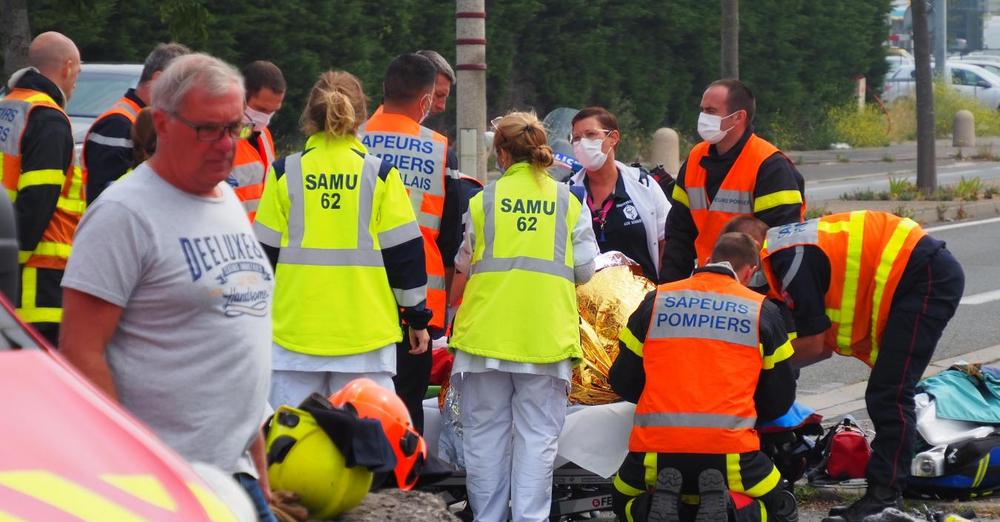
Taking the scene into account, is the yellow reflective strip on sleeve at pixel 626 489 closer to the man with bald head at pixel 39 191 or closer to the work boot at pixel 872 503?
the work boot at pixel 872 503

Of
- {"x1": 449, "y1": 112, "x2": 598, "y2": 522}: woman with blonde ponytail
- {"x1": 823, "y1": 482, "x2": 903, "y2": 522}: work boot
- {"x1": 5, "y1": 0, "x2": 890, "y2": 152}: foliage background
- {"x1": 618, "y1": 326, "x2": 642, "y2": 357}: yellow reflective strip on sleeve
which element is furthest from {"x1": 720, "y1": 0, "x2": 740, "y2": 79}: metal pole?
{"x1": 618, "y1": 326, "x2": 642, "y2": 357}: yellow reflective strip on sleeve

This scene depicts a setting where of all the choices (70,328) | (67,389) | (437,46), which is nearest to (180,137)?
(70,328)

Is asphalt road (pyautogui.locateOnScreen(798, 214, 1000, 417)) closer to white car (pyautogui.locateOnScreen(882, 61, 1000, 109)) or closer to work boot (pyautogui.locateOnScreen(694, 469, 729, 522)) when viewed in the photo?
work boot (pyautogui.locateOnScreen(694, 469, 729, 522))

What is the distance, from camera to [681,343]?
550 cm

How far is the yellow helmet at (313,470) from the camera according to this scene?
11.4 feet

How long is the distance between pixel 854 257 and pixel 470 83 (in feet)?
20.3

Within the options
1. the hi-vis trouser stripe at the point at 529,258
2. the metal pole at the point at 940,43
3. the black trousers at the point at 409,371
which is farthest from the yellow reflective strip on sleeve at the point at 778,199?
the metal pole at the point at 940,43

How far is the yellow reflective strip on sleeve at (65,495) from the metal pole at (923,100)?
18.6 metres

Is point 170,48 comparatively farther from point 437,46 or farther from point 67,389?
point 437,46

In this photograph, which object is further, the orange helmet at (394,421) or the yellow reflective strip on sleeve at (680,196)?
the yellow reflective strip on sleeve at (680,196)

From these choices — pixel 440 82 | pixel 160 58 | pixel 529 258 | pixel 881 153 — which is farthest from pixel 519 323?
pixel 881 153

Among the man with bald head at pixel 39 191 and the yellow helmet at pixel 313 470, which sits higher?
the man with bald head at pixel 39 191

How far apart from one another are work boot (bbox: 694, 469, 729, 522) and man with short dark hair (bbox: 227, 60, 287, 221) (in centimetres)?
230

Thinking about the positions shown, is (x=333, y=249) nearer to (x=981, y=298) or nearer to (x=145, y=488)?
(x=145, y=488)
